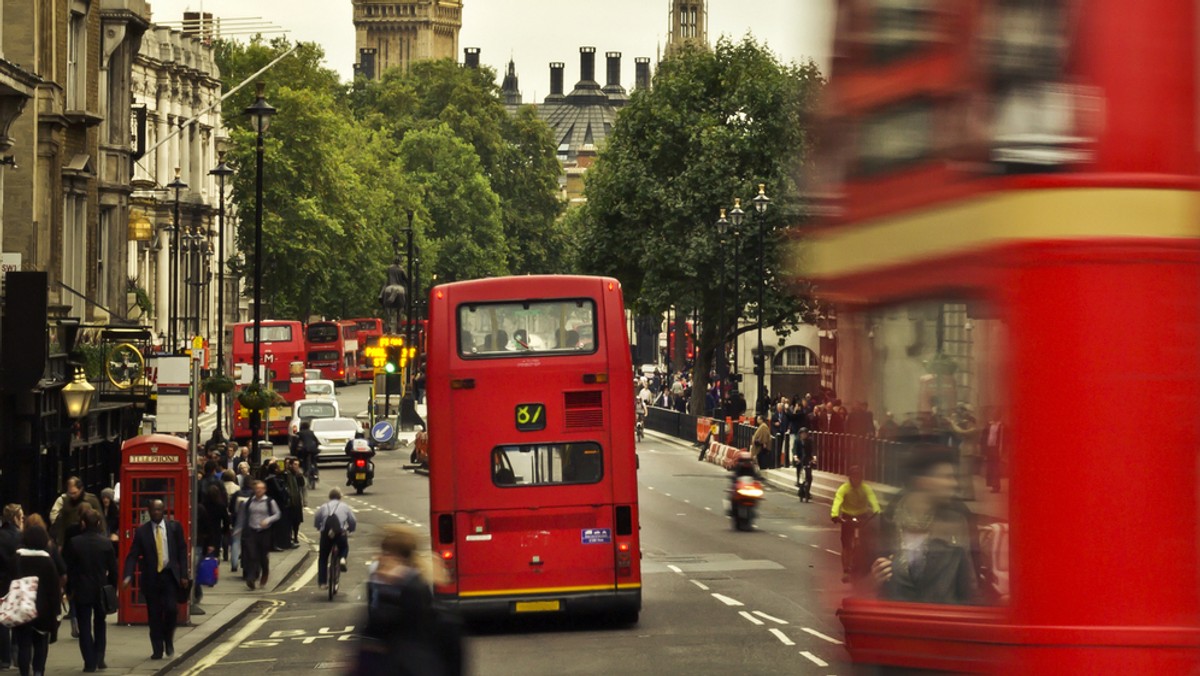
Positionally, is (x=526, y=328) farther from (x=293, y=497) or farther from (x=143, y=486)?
(x=293, y=497)

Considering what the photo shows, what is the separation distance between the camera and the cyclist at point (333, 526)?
28.9 metres

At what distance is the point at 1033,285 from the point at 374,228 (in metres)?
96.4

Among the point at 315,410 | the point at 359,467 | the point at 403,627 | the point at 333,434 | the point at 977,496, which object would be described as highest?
the point at 977,496

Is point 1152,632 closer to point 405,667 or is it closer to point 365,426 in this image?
point 405,667

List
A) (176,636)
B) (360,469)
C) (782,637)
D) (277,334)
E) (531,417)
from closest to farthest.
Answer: (782,637) → (531,417) → (176,636) → (360,469) → (277,334)

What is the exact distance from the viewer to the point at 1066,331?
23.8 ft

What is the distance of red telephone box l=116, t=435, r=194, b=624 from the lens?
83.7ft

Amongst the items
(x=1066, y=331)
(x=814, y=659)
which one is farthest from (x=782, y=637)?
(x=1066, y=331)

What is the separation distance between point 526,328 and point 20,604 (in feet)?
19.7

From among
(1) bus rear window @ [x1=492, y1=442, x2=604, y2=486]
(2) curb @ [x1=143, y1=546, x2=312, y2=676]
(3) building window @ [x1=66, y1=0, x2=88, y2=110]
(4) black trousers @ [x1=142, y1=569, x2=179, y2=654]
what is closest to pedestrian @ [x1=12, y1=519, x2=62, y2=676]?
(2) curb @ [x1=143, y1=546, x2=312, y2=676]

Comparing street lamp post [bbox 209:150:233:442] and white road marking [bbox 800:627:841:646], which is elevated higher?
street lamp post [bbox 209:150:233:442]

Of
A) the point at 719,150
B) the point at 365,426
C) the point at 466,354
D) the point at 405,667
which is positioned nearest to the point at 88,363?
the point at 466,354

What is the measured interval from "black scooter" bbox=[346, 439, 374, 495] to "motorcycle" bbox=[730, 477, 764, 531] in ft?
40.3

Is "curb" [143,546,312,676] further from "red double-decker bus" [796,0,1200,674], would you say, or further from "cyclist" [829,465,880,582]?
"red double-decker bus" [796,0,1200,674]
